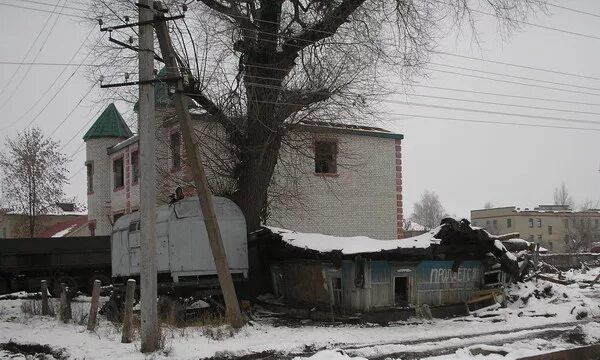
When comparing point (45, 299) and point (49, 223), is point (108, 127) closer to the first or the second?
point (45, 299)

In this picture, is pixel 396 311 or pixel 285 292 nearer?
pixel 396 311

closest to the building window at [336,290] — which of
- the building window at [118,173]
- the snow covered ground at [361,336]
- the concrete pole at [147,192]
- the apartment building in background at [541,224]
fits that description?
the snow covered ground at [361,336]

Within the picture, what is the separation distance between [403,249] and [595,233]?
90527mm

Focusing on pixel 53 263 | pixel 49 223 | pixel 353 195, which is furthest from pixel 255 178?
pixel 49 223

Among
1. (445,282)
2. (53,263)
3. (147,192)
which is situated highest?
(147,192)

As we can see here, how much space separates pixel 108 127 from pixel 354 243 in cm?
2814

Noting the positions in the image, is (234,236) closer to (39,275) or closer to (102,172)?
(39,275)

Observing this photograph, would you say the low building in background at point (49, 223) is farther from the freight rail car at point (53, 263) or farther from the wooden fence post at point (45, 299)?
the wooden fence post at point (45, 299)

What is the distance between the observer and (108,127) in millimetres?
40281

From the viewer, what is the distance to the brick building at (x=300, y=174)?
21.7 meters

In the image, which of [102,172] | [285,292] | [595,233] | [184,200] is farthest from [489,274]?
[595,233]

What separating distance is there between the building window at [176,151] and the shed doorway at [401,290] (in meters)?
10.9

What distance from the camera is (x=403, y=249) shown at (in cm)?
1593

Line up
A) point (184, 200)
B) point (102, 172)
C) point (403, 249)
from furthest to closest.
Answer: point (102, 172)
point (184, 200)
point (403, 249)
